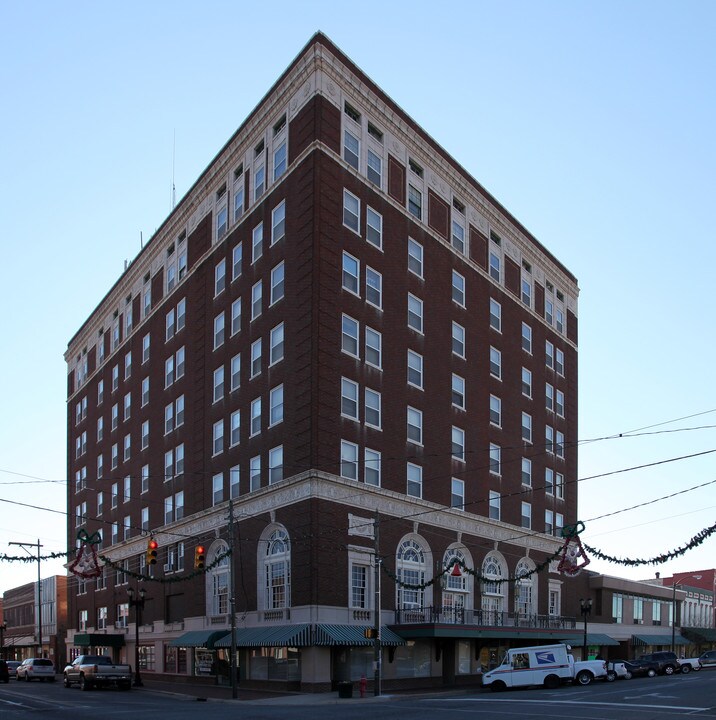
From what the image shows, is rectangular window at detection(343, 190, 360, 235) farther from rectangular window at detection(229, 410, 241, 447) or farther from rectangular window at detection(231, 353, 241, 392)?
rectangular window at detection(229, 410, 241, 447)

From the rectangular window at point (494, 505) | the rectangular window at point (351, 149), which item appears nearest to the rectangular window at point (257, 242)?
the rectangular window at point (351, 149)

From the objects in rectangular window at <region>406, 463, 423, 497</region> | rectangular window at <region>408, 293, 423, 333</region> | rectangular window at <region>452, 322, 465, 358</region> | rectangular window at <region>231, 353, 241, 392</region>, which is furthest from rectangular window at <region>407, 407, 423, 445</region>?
rectangular window at <region>231, 353, 241, 392</region>

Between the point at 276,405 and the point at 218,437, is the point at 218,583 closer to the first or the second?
the point at 218,437

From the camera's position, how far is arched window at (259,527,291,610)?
1831 inches

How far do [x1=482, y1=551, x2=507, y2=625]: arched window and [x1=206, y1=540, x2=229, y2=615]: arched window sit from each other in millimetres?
16231

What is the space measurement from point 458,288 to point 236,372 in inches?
642

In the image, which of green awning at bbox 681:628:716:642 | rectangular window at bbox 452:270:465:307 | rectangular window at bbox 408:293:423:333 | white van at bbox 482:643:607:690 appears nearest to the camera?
white van at bbox 482:643:607:690

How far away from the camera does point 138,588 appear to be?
216 ft

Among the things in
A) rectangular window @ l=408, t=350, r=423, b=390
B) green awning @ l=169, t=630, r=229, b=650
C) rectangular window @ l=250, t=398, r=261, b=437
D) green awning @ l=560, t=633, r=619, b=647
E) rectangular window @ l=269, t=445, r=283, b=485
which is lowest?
green awning @ l=560, t=633, r=619, b=647

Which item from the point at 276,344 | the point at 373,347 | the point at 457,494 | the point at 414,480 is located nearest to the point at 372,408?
the point at 373,347

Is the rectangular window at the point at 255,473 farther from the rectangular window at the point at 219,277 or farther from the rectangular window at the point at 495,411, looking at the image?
the rectangular window at the point at 495,411

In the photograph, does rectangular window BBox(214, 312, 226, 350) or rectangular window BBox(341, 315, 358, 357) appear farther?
rectangular window BBox(214, 312, 226, 350)

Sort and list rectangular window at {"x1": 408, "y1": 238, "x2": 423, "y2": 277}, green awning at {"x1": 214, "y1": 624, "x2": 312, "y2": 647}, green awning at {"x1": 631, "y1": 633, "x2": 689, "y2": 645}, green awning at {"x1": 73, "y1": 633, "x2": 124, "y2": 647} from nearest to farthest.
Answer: green awning at {"x1": 214, "y1": 624, "x2": 312, "y2": 647} < rectangular window at {"x1": 408, "y1": 238, "x2": 423, "y2": 277} < green awning at {"x1": 73, "y1": 633, "x2": 124, "y2": 647} < green awning at {"x1": 631, "y1": 633, "x2": 689, "y2": 645}

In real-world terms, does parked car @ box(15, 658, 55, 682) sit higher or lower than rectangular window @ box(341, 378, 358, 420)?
lower
